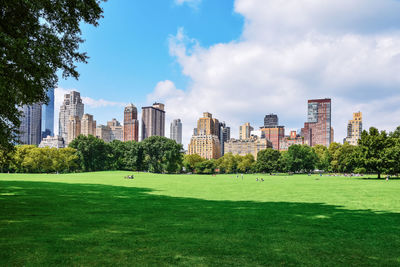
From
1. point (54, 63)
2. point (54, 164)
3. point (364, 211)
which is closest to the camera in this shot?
point (54, 63)

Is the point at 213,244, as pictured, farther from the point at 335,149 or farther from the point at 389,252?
the point at 335,149

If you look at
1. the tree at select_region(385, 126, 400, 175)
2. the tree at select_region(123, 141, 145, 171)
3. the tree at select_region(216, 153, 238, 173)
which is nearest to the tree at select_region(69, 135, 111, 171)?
the tree at select_region(123, 141, 145, 171)

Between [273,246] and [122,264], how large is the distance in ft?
16.1

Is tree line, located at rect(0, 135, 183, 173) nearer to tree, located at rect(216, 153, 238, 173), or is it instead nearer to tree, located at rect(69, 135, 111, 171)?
tree, located at rect(69, 135, 111, 171)

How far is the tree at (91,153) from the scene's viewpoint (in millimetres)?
118062

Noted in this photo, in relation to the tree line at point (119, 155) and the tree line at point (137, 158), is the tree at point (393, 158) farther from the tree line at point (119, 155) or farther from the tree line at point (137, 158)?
the tree line at point (119, 155)

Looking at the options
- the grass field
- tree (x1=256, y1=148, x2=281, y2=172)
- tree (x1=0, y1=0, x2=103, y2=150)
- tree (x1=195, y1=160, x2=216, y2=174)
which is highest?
tree (x1=0, y1=0, x2=103, y2=150)

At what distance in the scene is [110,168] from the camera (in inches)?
5089

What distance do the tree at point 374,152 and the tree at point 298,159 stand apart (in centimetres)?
5338

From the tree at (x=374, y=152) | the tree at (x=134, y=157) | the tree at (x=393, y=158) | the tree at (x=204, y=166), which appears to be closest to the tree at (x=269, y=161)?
the tree at (x=204, y=166)

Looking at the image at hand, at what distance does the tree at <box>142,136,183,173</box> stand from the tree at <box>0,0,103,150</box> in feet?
351

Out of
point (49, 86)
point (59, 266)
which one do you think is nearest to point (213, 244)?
point (59, 266)

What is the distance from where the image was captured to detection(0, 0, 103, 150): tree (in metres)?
11.4

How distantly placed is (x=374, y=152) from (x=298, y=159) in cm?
5604
